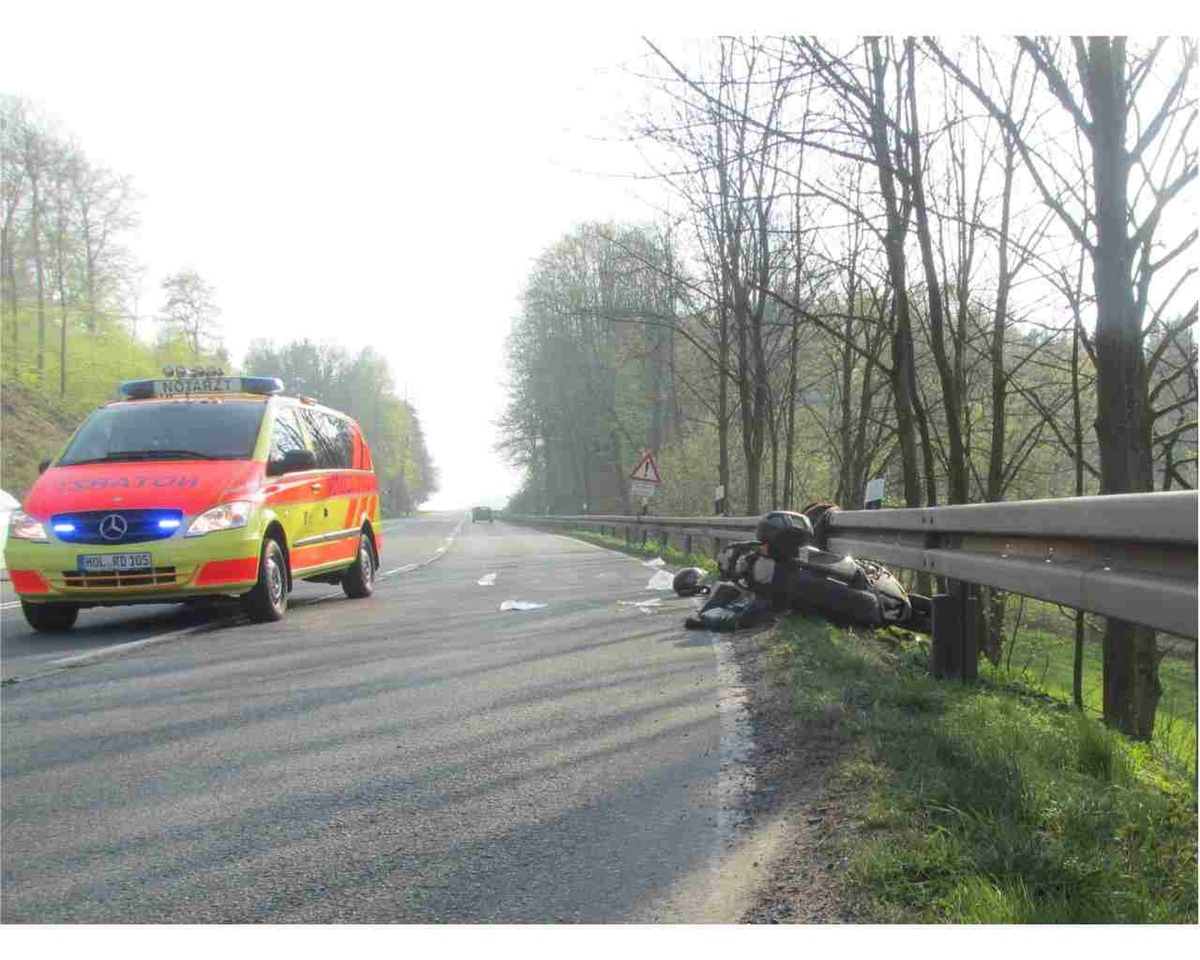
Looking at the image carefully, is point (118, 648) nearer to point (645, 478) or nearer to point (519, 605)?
point (519, 605)

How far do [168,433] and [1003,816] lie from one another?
7.22 metres

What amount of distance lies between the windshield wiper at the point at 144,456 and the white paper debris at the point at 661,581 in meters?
5.27

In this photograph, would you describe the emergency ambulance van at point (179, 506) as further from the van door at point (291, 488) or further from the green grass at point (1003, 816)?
the green grass at point (1003, 816)

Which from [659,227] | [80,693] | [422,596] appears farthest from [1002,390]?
[80,693]

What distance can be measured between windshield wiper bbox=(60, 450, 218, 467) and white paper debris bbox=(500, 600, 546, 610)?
2.79 metres

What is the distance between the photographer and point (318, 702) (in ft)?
15.0

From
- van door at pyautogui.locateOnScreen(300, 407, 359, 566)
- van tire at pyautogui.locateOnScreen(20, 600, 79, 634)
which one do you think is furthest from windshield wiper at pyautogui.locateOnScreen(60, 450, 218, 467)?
van door at pyautogui.locateOnScreen(300, 407, 359, 566)

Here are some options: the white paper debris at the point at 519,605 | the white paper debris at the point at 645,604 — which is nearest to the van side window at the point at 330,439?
the white paper debris at the point at 519,605

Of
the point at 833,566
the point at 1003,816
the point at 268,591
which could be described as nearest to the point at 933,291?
the point at 833,566

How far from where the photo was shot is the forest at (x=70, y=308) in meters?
7.82

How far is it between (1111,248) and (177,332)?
34.0 ft

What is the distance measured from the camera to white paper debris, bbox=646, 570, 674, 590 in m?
11.4

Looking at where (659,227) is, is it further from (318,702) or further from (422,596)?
(318,702)

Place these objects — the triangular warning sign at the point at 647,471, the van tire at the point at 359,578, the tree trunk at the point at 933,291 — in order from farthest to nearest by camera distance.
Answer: the triangular warning sign at the point at 647,471 → the van tire at the point at 359,578 → the tree trunk at the point at 933,291
